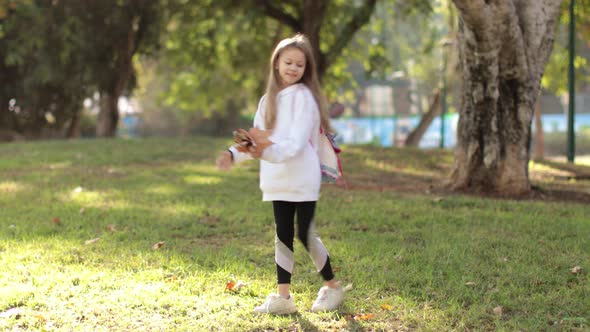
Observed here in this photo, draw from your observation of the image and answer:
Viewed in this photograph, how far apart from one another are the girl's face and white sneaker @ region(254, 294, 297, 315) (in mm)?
1377

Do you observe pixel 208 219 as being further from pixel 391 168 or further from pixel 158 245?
pixel 391 168

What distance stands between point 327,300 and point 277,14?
1503cm

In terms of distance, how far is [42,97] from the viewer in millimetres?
24531

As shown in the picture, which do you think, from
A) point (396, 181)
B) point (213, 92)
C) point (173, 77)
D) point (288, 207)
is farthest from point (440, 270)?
point (173, 77)

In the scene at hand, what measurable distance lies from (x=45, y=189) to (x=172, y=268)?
5056mm

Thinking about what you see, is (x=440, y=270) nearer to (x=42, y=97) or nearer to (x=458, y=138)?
(x=458, y=138)

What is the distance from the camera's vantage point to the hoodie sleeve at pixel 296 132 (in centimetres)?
378

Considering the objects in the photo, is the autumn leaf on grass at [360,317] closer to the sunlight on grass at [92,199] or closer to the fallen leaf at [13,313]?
the fallen leaf at [13,313]

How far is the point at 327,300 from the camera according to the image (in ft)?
13.9

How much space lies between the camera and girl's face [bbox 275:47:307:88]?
4.00 m

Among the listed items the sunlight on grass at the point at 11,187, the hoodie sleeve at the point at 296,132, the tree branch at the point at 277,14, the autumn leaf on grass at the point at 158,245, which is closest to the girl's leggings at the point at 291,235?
the hoodie sleeve at the point at 296,132

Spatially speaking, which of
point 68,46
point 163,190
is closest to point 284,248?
point 163,190

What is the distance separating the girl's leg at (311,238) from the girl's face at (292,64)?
79cm

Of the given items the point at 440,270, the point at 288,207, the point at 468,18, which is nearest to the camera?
the point at 288,207
